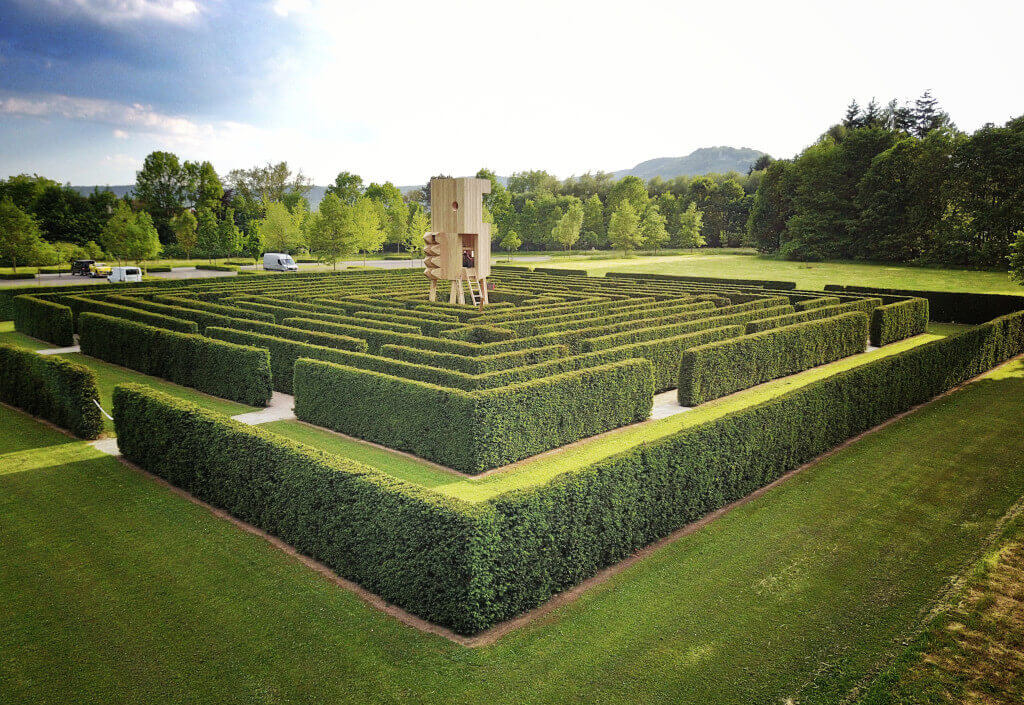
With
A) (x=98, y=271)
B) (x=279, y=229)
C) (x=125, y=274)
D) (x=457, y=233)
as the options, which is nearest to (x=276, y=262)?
(x=98, y=271)

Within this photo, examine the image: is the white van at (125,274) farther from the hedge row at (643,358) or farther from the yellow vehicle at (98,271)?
the hedge row at (643,358)

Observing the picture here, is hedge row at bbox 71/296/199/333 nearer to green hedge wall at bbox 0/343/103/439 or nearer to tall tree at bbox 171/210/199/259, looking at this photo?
green hedge wall at bbox 0/343/103/439

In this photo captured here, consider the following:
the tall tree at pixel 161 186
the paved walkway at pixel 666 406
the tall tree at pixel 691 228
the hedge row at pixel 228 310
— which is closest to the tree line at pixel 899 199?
the tall tree at pixel 691 228

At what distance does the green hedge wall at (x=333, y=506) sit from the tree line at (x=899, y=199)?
55.5 m

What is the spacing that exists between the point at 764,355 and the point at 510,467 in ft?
38.2

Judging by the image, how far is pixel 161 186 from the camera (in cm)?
9325

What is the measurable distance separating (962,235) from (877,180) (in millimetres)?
11556

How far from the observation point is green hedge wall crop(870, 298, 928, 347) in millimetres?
27703

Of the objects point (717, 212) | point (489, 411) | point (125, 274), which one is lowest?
point (489, 411)

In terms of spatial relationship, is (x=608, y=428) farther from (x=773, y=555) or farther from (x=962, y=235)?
(x=962, y=235)

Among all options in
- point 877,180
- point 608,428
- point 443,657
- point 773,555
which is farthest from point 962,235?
point 443,657

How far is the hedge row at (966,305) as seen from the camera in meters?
31.7

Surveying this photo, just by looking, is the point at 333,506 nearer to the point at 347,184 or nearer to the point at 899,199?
the point at 899,199

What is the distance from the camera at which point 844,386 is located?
14.2 metres
